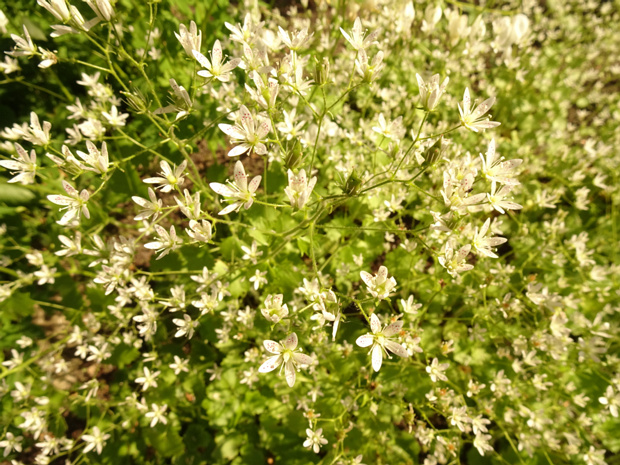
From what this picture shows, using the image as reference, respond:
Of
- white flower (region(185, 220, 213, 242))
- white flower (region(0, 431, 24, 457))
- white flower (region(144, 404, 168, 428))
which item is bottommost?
white flower (region(0, 431, 24, 457))

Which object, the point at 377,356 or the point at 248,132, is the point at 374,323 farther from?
the point at 248,132

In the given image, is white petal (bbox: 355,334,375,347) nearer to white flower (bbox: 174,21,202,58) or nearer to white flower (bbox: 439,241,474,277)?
white flower (bbox: 439,241,474,277)

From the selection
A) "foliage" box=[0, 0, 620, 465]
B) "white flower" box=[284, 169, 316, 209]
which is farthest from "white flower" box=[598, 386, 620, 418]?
"white flower" box=[284, 169, 316, 209]

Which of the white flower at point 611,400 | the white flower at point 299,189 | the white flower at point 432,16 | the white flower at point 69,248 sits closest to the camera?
the white flower at point 299,189

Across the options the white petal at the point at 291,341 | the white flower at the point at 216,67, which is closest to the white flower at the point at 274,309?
the white petal at the point at 291,341

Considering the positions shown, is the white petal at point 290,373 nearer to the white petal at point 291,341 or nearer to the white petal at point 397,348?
the white petal at point 291,341

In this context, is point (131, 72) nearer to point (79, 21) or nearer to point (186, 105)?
point (79, 21)
